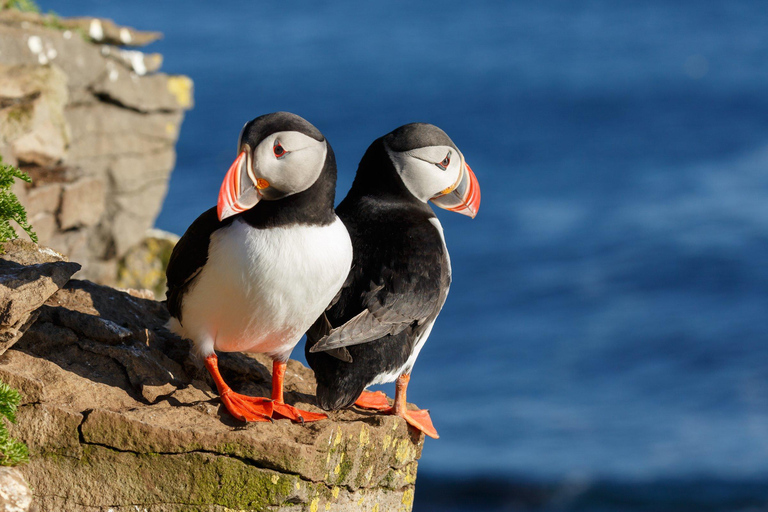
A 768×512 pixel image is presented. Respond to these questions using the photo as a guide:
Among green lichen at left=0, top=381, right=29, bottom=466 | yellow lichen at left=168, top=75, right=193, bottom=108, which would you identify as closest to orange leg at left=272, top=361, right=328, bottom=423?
green lichen at left=0, top=381, right=29, bottom=466

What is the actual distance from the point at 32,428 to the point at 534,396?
21616 millimetres

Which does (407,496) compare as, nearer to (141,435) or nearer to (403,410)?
(403,410)

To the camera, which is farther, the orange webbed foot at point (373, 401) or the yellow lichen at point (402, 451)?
the orange webbed foot at point (373, 401)

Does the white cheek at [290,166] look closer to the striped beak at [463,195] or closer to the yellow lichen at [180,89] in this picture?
the striped beak at [463,195]

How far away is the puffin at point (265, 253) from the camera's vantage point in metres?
4.02

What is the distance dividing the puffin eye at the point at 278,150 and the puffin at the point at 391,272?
2.84 feet

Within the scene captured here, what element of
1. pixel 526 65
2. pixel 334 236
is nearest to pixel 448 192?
pixel 334 236

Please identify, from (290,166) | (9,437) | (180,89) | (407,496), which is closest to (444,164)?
(290,166)

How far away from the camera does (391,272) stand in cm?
472

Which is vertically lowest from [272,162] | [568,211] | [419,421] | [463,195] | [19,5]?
[419,421]

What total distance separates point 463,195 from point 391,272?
66cm

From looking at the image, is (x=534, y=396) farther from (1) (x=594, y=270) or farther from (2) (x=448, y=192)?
(2) (x=448, y=192)

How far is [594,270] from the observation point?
106 feet

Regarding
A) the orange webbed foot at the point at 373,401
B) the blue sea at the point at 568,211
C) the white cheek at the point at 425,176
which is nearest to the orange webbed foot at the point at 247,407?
the orange webbed foot at the point at 373,401
